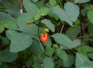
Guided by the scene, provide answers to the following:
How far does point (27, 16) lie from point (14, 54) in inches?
23.8

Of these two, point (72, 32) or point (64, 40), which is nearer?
point (64, 40)

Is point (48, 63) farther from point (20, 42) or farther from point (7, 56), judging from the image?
point (7, 56)

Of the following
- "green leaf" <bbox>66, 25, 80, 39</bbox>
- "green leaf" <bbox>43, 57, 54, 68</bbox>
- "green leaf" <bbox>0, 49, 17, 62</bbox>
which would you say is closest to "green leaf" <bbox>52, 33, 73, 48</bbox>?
"green leaf" <bbox>43, 57, 54, 68</bbox>

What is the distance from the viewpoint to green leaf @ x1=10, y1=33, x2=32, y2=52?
80cm

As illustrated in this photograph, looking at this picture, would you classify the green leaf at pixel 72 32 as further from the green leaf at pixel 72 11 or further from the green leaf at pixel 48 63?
the green leaf at pixel 48 63

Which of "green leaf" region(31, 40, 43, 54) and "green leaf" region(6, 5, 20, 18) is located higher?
"green leaf" region(6, 5, 20, 18)

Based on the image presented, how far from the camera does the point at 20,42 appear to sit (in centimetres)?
83

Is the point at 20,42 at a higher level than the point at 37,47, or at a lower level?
higher

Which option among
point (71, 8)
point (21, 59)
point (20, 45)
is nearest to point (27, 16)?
point (20, 45)

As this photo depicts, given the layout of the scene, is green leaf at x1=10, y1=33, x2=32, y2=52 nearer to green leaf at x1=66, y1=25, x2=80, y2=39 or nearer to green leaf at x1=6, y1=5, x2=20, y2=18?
green leaf at x1=6, y1=5, x2=20, y2=18

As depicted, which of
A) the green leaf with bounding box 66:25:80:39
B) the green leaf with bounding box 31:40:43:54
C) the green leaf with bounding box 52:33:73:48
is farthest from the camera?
the green leaf with bounding box 66:25:80:39

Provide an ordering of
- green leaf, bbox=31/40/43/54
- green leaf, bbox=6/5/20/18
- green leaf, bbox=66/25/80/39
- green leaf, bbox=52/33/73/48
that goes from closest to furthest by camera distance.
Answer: green leaf, bbox=52/33/73/48
green leaf, bbox=31/40/43/54
green leaf, bbox=6/5/20/18
green leaf, bbox=66/25/80/39

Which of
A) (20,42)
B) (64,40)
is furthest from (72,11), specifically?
(20,42)

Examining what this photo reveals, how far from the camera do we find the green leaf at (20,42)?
31.3 inches
